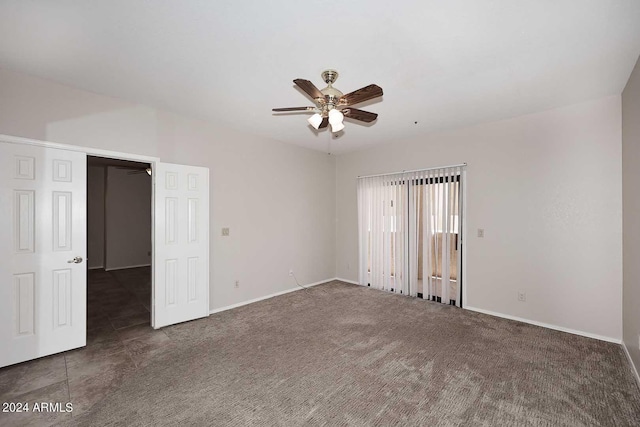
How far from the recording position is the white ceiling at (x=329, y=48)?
1.87 meters

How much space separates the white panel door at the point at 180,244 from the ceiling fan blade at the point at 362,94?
237cm

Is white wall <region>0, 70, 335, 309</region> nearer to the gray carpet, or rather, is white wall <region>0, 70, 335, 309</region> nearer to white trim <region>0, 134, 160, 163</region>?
white trim <region>0, 134, 160, 163</region>

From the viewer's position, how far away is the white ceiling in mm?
1870

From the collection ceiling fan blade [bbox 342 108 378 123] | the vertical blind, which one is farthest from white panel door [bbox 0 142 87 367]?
the vertical blind

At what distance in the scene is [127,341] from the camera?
127 inches

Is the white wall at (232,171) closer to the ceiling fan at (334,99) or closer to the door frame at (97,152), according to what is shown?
the door frame at (97,152)

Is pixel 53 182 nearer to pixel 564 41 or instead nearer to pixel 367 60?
pixel 367 60

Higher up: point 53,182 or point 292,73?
point 292,73

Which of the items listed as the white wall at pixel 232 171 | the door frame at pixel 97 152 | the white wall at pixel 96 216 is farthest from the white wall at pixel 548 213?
the white wall at pixel 96 216

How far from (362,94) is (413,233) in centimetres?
309

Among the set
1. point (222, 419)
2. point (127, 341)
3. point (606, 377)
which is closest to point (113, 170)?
point (127, 341)

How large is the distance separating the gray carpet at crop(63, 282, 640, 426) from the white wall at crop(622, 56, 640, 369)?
1.15 ft

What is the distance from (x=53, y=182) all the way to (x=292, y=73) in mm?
2670

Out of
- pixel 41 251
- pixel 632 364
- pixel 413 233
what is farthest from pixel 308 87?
pixel 632 364
